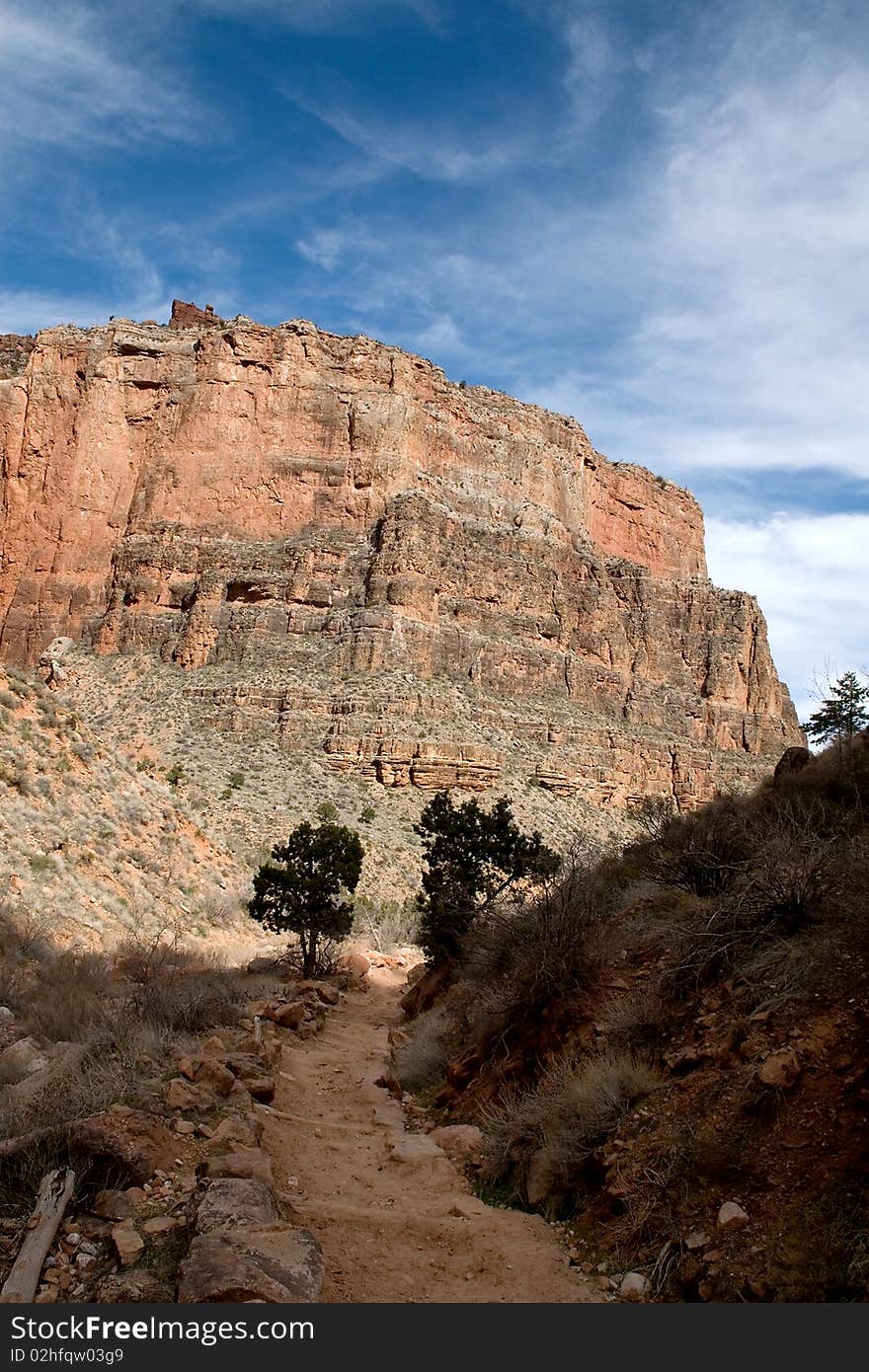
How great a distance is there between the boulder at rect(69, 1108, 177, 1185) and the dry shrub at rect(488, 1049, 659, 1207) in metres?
2.39

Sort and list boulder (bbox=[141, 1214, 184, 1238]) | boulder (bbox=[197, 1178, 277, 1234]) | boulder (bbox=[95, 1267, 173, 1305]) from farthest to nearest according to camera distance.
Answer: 1. boulder (bbox=[141, 1214, 184, 1238])
2. boulder (bbox=[197, 1178, 277, 1234])
3. boulder (bbox=[95, 1267, 173, 1305])

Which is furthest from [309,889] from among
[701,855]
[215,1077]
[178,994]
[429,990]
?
[701,855]

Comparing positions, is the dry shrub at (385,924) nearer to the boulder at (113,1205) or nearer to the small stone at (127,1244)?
the boulder at (113,1205)

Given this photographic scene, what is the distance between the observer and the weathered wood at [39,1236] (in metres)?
3.90

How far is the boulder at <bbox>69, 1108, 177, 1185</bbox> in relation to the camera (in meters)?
4.92

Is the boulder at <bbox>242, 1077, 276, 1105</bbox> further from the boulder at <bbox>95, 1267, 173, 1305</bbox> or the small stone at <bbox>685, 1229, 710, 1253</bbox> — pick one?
the small stone at <bbox>685, 1229, 710, 1253</bbox>

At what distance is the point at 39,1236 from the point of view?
4.21 m

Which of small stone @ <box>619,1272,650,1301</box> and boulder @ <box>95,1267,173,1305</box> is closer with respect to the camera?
boulder @ <box>95,1267,173,1305</box>

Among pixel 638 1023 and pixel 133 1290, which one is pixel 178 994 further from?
pixel 133 1290

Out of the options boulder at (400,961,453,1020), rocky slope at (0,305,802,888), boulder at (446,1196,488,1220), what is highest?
rocky slope at (0,305,802,888)

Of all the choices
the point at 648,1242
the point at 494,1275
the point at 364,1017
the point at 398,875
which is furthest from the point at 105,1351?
the point at 398,875

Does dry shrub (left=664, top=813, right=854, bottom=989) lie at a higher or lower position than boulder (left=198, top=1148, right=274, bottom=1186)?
higher

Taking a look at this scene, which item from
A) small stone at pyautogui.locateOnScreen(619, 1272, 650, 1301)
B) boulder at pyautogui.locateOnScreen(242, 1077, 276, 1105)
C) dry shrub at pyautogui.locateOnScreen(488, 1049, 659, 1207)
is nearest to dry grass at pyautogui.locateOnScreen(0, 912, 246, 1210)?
boulder at pyautogui.locateOnScreen(242, 1077, 276, 1105)

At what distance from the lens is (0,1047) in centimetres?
801
